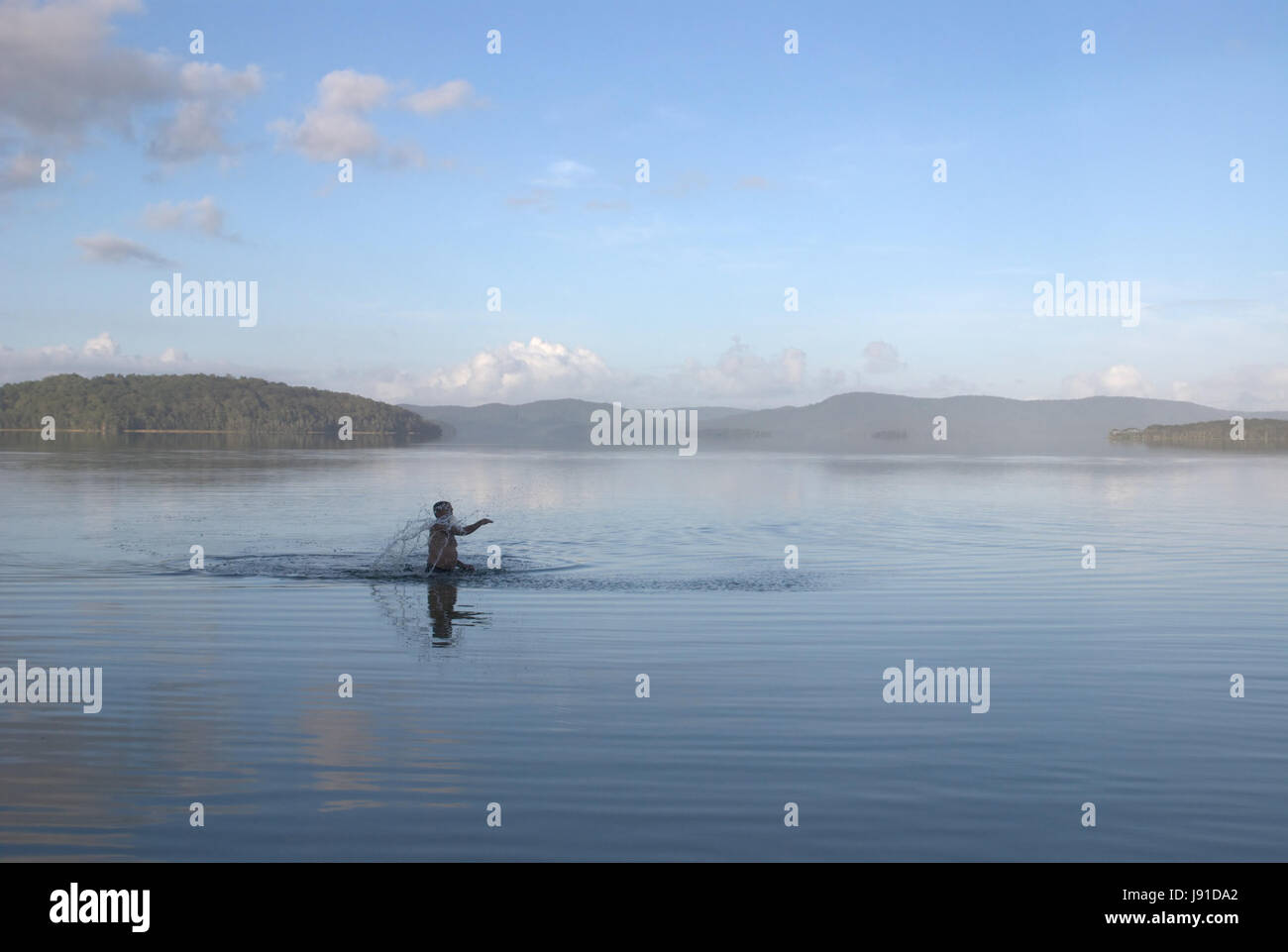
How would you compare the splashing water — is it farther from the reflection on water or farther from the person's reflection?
the person's reflection

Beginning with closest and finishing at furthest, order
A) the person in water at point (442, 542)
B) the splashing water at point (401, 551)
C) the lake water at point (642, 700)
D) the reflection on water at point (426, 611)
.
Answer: the lake water at point (642, 700) < the reflection on water at point (426, 611) < the person in water at point (442, 542) < the splashing water at point (401, 551)

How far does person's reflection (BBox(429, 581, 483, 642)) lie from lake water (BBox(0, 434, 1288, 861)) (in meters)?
0.14

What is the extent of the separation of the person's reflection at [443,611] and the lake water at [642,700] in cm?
14

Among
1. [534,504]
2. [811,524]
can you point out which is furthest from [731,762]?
[534,504]

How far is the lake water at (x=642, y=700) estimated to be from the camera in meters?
8.41

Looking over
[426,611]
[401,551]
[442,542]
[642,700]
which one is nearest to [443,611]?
[426,611]

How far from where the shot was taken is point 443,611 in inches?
746

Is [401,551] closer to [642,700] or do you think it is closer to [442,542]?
[442,542]

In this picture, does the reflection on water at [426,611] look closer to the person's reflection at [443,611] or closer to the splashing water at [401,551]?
the person's reflection at [443,611]

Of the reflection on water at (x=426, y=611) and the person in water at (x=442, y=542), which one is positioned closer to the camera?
the reflection on water at (x=426, y=611)

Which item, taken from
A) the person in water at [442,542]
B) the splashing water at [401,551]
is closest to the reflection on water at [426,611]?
the person in water at [442,542]

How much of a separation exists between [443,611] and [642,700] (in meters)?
7.38
